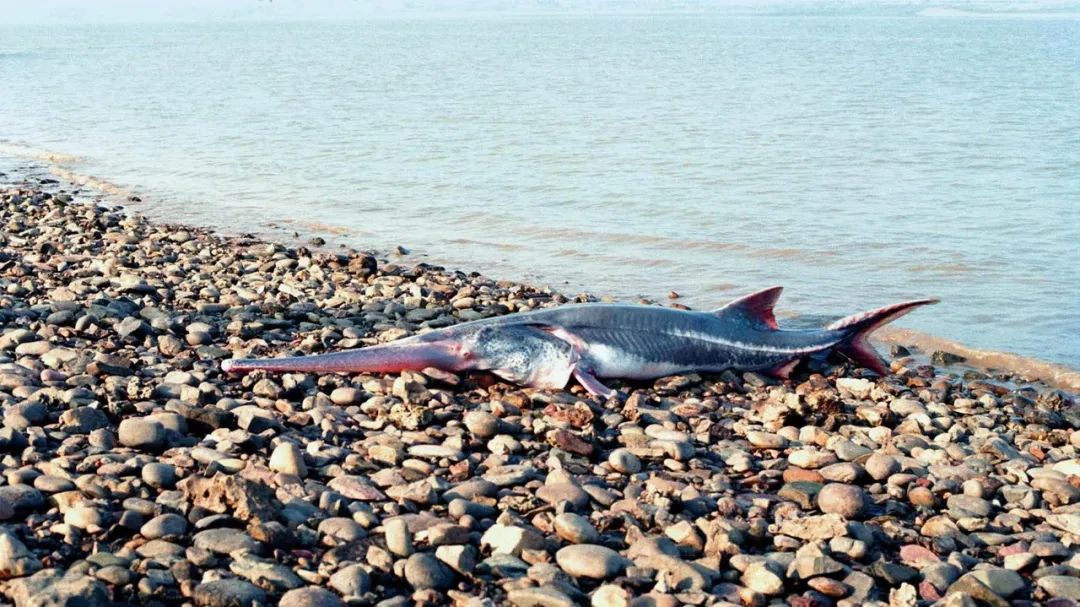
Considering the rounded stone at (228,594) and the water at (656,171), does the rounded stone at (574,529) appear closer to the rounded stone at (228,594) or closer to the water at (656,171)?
the rounded stone at (228,594)

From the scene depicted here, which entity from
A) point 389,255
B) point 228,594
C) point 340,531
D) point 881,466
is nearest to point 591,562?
point 340,531

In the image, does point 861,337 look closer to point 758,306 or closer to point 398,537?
point 758,306

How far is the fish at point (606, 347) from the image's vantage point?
332 inches

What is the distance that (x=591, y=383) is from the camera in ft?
27.5

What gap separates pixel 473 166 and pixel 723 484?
1794cm

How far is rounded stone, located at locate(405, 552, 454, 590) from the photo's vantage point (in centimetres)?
500

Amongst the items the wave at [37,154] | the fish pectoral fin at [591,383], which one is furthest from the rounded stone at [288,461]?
the wave at [37,154]

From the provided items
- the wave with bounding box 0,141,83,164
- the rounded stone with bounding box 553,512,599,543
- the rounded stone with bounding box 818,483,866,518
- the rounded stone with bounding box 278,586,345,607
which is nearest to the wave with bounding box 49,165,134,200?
the wave with bounding box 0,141,83,164

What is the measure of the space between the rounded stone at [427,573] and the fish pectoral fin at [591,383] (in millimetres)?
3267

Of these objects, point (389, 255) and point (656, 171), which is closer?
point (389, 255)

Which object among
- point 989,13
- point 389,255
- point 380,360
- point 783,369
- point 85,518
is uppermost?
point 989,13

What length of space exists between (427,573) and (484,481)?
119 cm

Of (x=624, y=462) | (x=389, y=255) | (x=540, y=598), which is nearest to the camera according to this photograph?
(x=540, y=598)

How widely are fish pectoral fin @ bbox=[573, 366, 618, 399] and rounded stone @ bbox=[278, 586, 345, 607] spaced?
3735mm
